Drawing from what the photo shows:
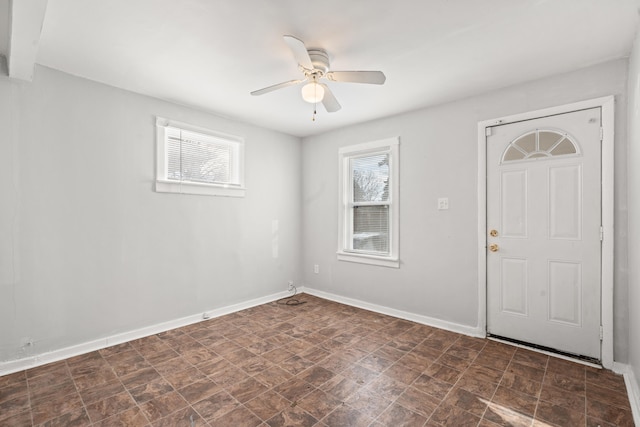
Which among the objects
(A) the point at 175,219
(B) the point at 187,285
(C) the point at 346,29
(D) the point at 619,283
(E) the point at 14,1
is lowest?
(B) the point at 187,285

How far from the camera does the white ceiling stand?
73.8 inches

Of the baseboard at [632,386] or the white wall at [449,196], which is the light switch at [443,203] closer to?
the white wall at [449,196]

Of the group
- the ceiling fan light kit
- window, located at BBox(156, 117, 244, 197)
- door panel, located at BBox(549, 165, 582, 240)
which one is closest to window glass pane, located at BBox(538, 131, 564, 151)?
door panel, located at BBox(549, 165, 582, 240)

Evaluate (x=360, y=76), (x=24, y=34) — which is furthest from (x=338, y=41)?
(x=24, y=34)

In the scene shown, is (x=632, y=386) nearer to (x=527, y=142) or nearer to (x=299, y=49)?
(x=527, y=142)

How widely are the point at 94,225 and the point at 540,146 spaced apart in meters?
4.19

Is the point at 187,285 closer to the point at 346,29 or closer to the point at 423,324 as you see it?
the point at 423,324

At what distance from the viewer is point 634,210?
Answer: 2.14 m

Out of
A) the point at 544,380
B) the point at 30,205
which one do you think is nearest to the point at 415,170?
the point at 544,380

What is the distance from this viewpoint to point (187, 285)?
3.51 meters

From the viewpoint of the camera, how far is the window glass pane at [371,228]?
4039mm

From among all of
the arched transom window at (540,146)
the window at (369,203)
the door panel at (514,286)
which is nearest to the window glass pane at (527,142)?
the arched transom window at (540,146)

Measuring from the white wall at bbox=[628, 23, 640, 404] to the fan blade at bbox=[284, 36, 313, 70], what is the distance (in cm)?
217

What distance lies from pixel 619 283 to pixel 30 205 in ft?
15.8
